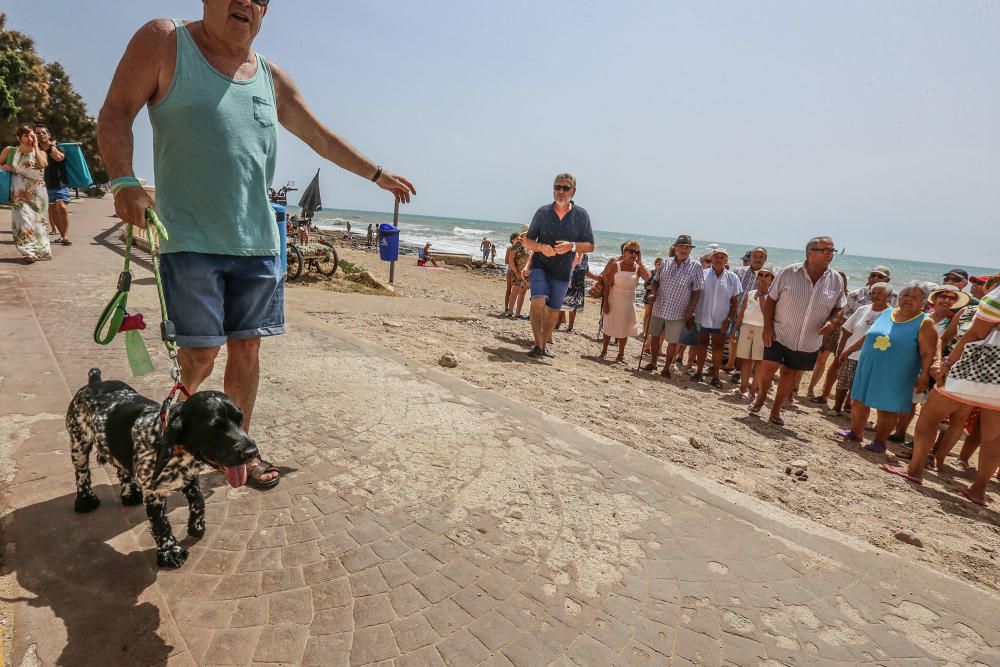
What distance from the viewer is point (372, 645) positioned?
5.04 feet

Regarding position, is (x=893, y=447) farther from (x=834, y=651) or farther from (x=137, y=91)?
(x=137, y=91)

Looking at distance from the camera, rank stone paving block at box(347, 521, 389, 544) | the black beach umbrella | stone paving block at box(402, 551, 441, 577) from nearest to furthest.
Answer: stone paving block at box(402, 551, 441, 577)
stone paving block at box(347, 521, 389, 544)
the black beach umbrella

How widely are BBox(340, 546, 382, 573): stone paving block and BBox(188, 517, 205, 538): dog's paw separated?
564 millimetres

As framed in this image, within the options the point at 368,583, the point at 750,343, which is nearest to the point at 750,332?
the point at 750,343

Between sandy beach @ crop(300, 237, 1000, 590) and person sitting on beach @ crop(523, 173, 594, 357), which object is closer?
sandy beach @ crop(300, 237, 1000, 590)

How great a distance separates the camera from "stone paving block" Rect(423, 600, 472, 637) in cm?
164

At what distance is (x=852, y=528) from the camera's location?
2885 millimetres

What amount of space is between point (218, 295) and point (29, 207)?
7.89 metres

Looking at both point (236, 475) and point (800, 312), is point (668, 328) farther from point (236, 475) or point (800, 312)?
point (236, 475)

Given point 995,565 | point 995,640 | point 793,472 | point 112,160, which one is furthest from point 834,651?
point 112,160

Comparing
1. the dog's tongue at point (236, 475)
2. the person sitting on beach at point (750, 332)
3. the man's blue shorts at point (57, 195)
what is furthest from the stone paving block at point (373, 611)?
the man's blue shorts at point (57, 195)

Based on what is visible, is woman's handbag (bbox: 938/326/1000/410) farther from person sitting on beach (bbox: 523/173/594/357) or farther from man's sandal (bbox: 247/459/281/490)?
man's sandal (bbox: 247/459/281/490)

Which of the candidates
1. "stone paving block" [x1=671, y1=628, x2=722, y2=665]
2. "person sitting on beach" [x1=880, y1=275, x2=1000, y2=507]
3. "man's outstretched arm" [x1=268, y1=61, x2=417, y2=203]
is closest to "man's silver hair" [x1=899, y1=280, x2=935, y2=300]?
"person sitting on beach" [x1=880, y1=275, x2=1000, y2=507]

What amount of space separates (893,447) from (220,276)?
649 centimetres
